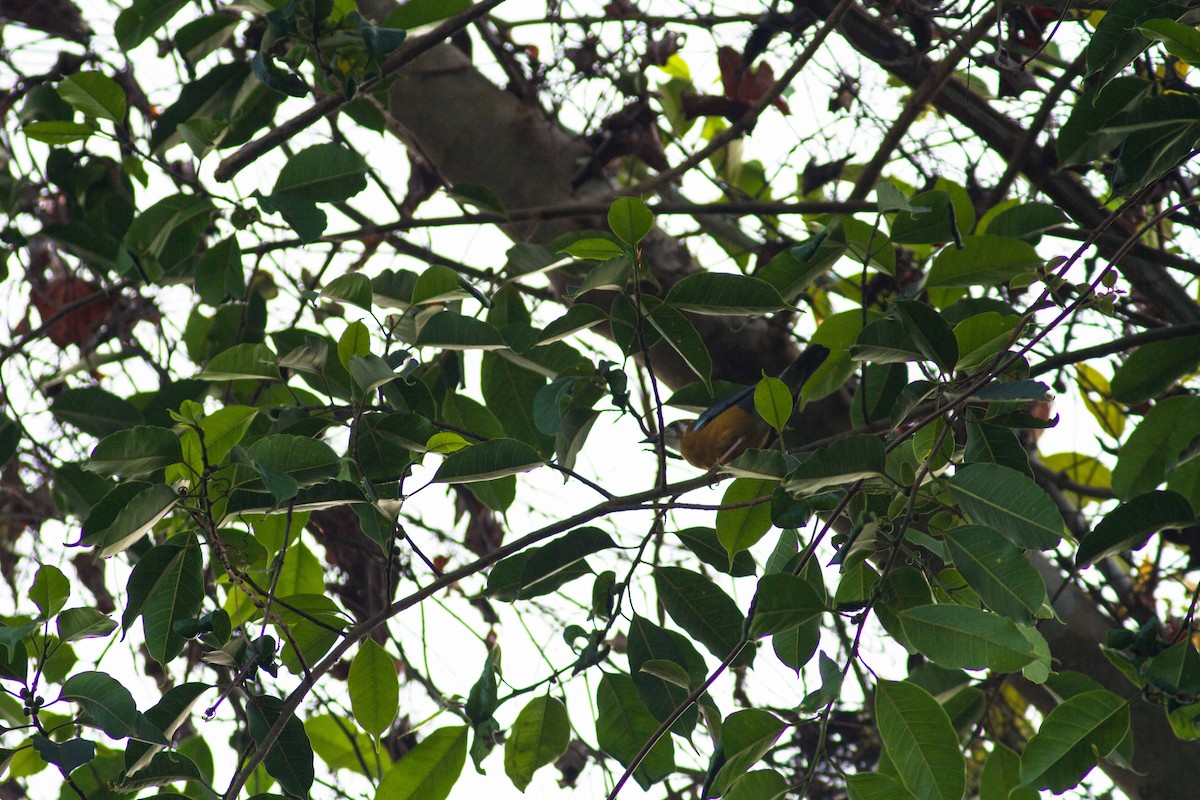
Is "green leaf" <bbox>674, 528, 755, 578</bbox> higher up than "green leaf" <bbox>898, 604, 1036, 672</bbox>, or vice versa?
"green leaf" <bbox>674, 528, 755, 578</bbox>

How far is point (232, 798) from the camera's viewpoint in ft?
2.89

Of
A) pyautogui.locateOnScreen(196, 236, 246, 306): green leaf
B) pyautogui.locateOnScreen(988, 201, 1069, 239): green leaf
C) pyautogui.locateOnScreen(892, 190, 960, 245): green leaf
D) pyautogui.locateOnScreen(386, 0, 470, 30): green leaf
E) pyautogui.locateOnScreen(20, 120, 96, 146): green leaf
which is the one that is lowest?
pyautogui.locateOnScreen(892, 190, 960, 245): green leaf

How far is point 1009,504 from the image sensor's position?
816 millimetres

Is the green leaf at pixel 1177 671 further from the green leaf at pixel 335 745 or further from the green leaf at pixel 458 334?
the green leaf at pixel 335 745

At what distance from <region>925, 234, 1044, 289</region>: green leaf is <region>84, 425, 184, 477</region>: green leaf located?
0.92 m

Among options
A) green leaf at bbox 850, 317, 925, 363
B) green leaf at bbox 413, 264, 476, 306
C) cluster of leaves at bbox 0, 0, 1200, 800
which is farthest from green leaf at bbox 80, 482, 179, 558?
green leaf at bbox 850, 317, 925, 363

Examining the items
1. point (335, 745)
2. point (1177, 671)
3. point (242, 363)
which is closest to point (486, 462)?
point (242, 363)

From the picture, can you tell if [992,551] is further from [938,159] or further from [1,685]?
[938,159]

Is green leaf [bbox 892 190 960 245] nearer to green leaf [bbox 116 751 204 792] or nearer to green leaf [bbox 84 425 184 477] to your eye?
green leaf [bbox 84 425 184 477]

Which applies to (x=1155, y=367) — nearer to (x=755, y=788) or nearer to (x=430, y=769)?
(x=755, y=788)

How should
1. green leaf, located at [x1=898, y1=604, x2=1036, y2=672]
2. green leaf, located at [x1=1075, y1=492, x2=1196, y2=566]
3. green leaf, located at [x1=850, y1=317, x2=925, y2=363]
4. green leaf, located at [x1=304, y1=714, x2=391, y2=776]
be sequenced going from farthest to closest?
green leaf, located at [x1=304, y1=714, x2=391, y2=776], green leaf, located at [x1=850, y1=317, x2=925, y2=363], green leaf, located at [x1=1075, y1=492, x2=1196, y2=566], green leaf, located at [x1=898, y1=604, x2=1036, y2=672]

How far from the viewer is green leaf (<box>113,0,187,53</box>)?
4.32ft

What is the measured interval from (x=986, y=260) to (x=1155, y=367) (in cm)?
26

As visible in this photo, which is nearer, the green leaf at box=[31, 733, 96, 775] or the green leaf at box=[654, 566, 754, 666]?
the green leaf at box=[31, 733, 96, 775]
